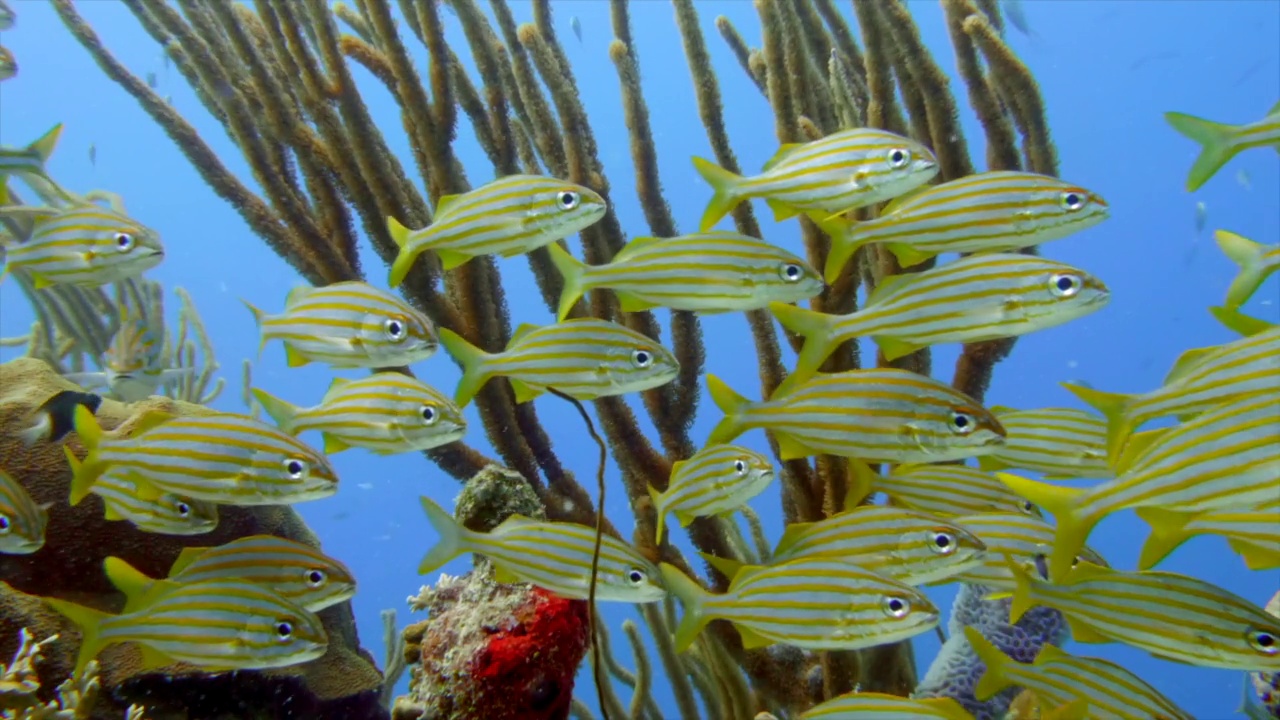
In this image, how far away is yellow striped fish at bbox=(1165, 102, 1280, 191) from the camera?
243cm

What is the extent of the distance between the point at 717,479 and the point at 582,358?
0.66 meters

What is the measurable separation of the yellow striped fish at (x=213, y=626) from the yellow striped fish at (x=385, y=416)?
581 mm

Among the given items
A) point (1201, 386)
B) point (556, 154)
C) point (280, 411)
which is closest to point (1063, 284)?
point (1201, 386)

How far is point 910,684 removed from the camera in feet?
12.7

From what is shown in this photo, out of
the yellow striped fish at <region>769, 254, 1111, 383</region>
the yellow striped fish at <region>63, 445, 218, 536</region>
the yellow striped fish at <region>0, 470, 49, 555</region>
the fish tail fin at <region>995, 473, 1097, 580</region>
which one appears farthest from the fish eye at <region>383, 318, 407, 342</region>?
the fish tail fin at <region>995, 473, 1097, 580</region>

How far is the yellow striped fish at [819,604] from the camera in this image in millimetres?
2176

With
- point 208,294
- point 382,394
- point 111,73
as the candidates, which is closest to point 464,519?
point 382,394

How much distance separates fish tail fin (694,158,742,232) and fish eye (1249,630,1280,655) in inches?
79.0

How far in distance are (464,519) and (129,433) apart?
1575 millimetres

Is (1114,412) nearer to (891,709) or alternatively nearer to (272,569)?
(891,709)

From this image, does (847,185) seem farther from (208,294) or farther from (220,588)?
(208,294)

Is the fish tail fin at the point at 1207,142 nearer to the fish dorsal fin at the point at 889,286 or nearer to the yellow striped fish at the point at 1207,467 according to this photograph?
the fish dorsal fin at the point at 889,286

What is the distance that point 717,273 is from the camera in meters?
2.64

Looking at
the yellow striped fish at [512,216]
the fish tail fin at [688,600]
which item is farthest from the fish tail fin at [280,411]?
the fish tail fin at [688,600]
